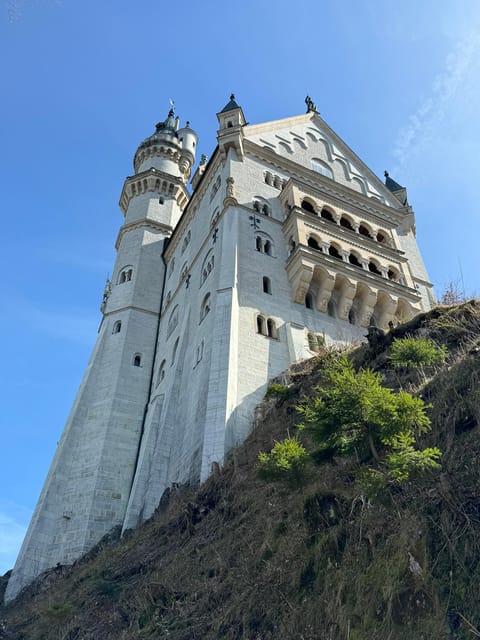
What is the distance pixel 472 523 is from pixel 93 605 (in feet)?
32.5

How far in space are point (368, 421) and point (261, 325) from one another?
45.1ft

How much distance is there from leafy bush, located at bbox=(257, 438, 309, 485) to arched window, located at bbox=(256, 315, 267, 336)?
1215 centimetres

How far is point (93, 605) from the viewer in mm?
14008

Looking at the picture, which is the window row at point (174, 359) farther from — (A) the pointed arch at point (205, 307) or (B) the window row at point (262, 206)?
(B) the window row at point (262, 206)

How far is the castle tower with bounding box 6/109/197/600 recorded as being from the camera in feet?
80.6

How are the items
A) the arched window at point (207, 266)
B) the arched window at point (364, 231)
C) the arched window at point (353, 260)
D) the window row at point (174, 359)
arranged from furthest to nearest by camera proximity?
the arched window at point (364, 231) → the arched window at point (353, 260) → the arched window at point (207, 266) → the window row at point (174, 359)

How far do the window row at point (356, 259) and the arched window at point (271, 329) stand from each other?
541 centimetres

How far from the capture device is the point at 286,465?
456 inches

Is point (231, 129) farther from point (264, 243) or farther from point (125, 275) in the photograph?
point (125, 275)

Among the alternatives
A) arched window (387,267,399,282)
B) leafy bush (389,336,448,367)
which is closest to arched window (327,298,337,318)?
arched window (387,267,399,282)

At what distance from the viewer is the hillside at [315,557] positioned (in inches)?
328

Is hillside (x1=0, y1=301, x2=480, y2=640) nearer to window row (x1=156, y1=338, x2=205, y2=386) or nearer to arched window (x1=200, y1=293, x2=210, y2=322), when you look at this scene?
window row (x1=156, y1=338, x2=205, y2=386)

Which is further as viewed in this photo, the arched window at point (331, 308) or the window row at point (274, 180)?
the window row at point (274, 180)

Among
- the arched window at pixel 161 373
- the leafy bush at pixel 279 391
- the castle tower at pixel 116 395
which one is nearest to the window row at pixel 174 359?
the arched window at pixel 161 373
